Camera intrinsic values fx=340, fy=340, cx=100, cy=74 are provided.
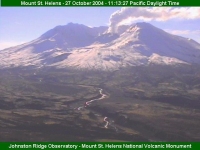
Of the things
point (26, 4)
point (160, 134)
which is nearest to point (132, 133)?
point (160, 134)

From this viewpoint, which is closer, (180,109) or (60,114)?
(60,114)

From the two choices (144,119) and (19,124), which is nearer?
(19,124)

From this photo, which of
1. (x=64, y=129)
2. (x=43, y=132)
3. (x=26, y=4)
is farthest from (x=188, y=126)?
(x=26, y=4)

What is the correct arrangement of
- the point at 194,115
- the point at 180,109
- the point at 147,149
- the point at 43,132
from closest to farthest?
the point at 147,149 → the point at 43,132 → the point at 194,115 → the point at 180,109

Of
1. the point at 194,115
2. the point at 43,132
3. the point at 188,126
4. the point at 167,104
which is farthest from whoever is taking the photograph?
the point at 167,104

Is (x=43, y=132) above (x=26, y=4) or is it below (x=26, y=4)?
below

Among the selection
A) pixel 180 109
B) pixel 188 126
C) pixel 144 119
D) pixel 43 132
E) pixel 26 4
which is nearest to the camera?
pixel 26 4

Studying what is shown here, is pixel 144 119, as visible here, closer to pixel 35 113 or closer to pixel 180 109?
pixel 180 109

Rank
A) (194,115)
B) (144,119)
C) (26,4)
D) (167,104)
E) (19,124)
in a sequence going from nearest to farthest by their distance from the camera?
1. (26,4)
2. (19,124)
3. (144,119)
4. (194,115)
5. (167,104)

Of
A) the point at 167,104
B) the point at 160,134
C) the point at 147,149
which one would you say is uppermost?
the point at 147,149

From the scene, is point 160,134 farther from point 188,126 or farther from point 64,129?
point 64,129
